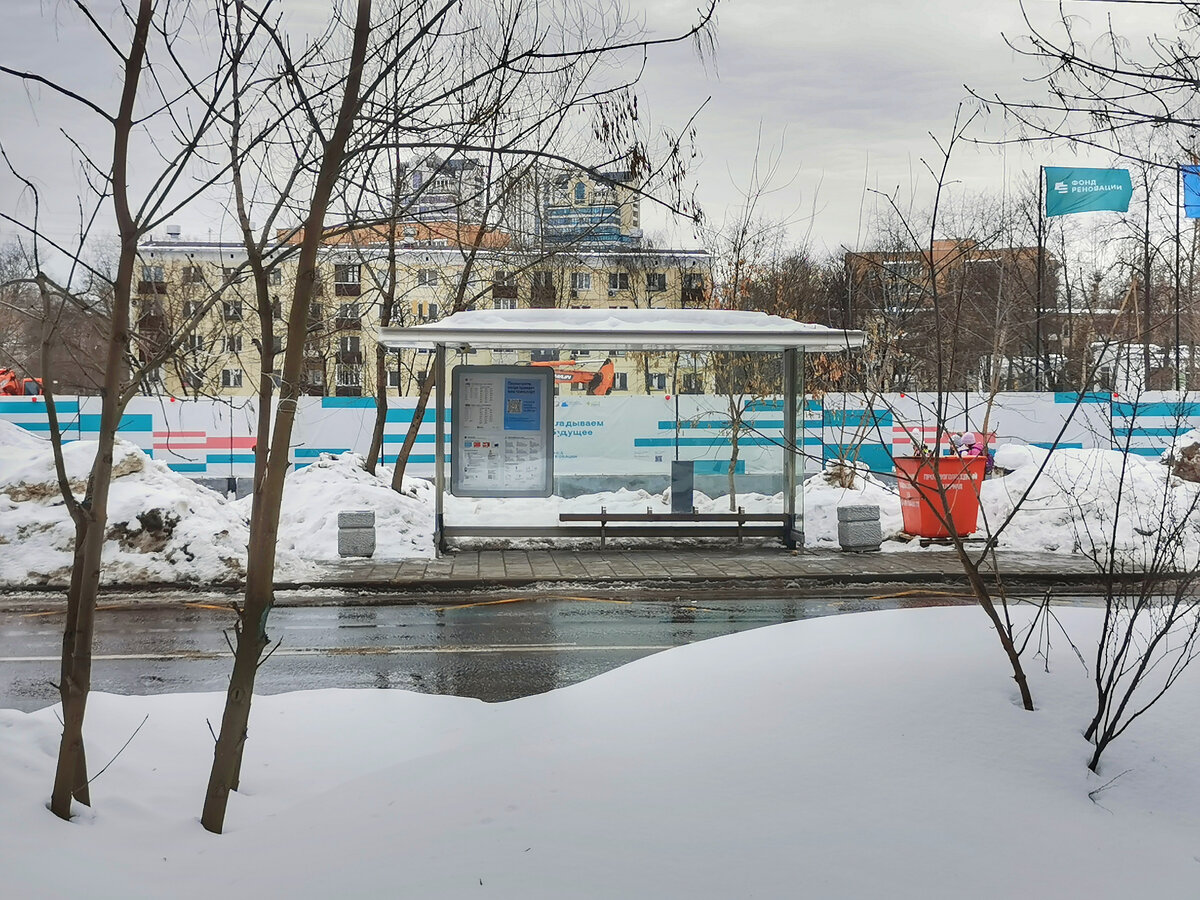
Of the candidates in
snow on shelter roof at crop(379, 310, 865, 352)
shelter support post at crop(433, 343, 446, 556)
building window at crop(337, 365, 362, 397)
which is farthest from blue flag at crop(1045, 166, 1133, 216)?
building window at crop(337, 365, 362, 397)

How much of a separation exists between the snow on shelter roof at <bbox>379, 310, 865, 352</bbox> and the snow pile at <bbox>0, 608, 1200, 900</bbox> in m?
9.15

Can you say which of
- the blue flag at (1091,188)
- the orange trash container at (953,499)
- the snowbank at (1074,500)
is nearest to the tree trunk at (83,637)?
the orange trash container at (953,499)

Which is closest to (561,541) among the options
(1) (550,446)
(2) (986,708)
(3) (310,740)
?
(1) (550,446)

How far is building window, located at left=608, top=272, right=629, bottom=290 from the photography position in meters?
40.9

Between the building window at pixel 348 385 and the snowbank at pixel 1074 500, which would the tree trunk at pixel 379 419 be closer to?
the snowbank at pixel 1074 500

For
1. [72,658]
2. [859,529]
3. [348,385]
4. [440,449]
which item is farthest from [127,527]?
[348,385]

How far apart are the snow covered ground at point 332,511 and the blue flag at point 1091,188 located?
731 centimetres

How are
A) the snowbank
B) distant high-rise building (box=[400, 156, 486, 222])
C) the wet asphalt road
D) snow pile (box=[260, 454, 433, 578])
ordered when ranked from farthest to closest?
1. the snowbank
2. snow pile (box=[260, 454, 433, 578])
3. the wet asphalt road
4. distant high-rise building (box=[400, 156, 486, 222])

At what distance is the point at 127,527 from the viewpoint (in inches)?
Answer: 479

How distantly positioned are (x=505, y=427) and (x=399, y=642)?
617 centimetres

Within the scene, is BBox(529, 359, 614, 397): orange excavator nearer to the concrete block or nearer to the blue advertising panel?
the blue advertising panel

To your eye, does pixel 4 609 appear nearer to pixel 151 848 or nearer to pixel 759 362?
pixel 151 848

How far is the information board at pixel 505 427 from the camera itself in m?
14.5

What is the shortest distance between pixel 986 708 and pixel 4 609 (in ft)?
32.1
